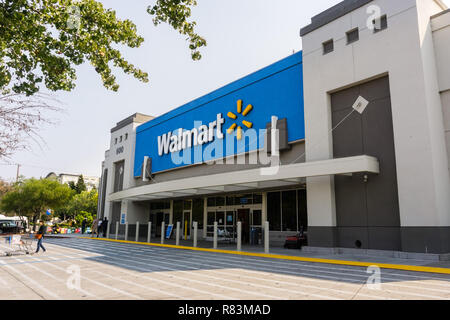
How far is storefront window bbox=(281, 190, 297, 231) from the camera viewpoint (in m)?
19.1

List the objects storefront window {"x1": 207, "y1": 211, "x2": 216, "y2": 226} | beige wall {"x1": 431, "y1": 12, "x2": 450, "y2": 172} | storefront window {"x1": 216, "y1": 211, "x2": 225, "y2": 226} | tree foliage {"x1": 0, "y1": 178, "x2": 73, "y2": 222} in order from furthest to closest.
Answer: tree foliage {"x1": 0, "y1": 178, "x2": 73, "y2": 222} → storefront window {"x1": 207, "y1": 211, "x2": 216, "y2": 226} → storefront window {"x1": 216, "y1": 211, "x2": 225, "y2": 226} → beige wall {"x1": 431, "y1": 12, "x2": 450, "y2": 172}

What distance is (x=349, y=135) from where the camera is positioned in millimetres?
15562

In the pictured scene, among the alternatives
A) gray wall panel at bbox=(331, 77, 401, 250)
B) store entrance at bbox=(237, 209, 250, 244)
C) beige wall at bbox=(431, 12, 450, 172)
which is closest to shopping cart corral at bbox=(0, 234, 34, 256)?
store entrance at bbox=(237, 209, 250, 244)

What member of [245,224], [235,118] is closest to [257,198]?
[245,224]

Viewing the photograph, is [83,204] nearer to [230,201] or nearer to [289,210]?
[230,201]

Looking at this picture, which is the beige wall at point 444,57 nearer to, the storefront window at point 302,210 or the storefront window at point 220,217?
the storefront window at point 302,210

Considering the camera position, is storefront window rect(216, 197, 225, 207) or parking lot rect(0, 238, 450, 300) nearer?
parking lot rect(0, 238, 450, 300)

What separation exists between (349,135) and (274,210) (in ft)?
23.1

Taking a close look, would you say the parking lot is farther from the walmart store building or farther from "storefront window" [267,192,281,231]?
"storefront window" [267,192,281,231]

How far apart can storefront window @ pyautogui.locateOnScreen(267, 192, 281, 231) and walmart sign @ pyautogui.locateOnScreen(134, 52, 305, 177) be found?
10.8 feet

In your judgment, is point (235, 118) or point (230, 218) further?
point (230, 218)

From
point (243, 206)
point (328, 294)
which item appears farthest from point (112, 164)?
point (328, 294)

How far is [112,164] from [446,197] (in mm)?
31862

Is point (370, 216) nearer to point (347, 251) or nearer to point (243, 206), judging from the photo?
point (347, 251)
